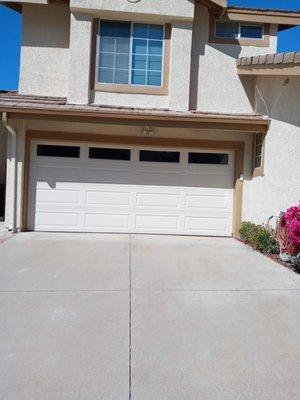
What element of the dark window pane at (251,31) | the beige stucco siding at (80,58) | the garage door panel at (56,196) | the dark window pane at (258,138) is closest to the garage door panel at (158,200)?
the garage door panel at (56,196)

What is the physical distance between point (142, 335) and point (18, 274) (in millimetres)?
3122

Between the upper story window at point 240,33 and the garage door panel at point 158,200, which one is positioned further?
the upper story window at point 240,33

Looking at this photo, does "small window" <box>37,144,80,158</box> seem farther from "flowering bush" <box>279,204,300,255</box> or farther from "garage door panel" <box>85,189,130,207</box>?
"flowering bush" <box>279,204,300,255</box>

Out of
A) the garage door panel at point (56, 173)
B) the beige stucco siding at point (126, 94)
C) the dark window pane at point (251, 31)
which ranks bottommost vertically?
the garage door panel at point (56, 173)

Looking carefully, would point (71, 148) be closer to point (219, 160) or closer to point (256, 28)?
point (219, 160)

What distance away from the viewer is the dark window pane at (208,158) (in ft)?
36.1

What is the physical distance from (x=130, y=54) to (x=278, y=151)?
479cm

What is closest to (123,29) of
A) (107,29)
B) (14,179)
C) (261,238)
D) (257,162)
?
(107,29)

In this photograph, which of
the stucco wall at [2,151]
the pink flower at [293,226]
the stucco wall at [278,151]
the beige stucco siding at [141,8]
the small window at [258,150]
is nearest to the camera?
the pink flower at [293,226]

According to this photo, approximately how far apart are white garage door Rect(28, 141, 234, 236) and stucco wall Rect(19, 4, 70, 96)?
169 cm

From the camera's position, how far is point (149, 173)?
1088 cm

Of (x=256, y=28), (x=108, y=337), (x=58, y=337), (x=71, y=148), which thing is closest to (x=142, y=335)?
(x=108, y=337)

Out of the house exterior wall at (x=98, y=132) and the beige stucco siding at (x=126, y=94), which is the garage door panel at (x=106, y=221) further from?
the beige stucco siding at (x=126, y=94)

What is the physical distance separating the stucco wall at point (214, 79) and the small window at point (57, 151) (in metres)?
3.52
